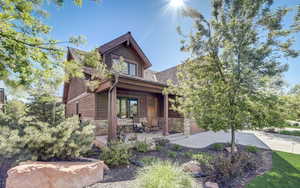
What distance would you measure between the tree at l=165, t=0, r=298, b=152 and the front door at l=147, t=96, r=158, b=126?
7254mm

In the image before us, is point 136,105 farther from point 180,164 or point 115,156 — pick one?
point 180,164

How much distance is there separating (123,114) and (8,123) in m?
6.15

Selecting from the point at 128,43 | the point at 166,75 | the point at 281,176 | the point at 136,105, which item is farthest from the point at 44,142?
the point at 166,75

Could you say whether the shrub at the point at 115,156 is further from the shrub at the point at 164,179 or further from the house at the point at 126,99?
the house at the point at 126,99

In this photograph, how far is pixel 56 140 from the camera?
413 centimetres

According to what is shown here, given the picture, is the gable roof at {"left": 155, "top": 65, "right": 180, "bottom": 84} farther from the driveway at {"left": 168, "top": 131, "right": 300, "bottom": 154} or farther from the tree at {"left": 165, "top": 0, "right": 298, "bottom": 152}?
the tree at {"left": 165, "top": 0, "right": 298, "bottom": 152}

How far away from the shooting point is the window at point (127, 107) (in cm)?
1050

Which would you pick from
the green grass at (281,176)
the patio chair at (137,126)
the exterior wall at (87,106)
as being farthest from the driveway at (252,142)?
the exterior wall at (87,106)

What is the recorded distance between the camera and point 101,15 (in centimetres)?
654

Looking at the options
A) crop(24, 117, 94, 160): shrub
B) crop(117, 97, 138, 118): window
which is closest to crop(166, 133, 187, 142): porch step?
crop(117, 97, 138, 118): window

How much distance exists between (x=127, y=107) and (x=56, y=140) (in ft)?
22.7

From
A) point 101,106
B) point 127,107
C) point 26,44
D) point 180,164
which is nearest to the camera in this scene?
point 26,44

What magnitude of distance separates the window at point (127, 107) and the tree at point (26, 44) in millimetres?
6967

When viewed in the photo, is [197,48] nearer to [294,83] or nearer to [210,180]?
[294,83]
